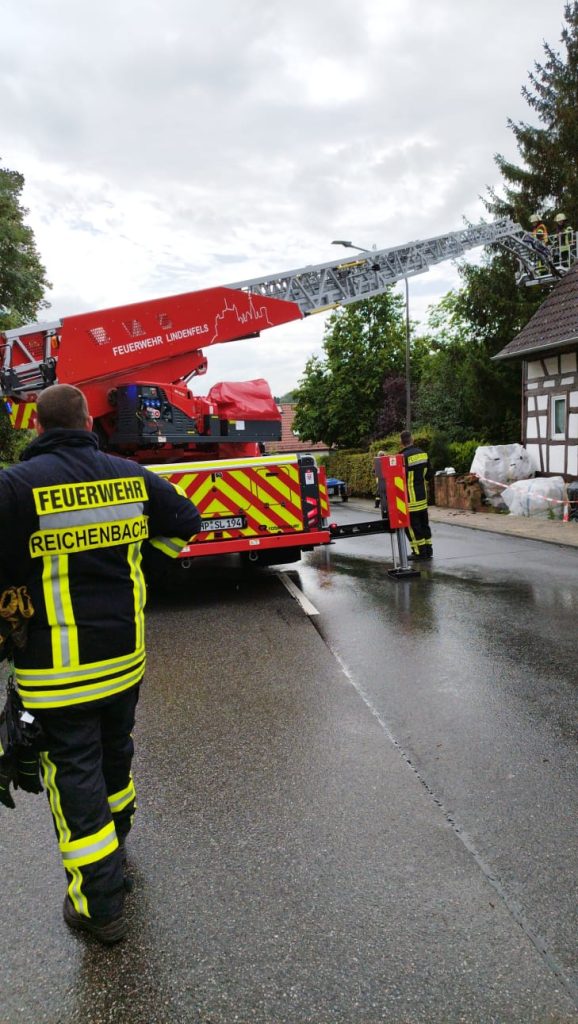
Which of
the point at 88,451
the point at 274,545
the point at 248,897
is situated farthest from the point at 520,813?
the point at 274,545

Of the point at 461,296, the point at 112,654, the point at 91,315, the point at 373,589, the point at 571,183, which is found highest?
the point at 571,183

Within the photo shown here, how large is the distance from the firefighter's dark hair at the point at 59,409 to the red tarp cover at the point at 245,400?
6.21 meters

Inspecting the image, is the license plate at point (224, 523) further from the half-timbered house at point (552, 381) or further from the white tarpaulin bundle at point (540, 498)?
the half-timbered house at point (552, 381)

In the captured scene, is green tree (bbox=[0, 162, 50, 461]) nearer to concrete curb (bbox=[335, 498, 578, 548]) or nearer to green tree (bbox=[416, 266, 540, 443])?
concrete curb (bbox=[335, 498, 578, 548])

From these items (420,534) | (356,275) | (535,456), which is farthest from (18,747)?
(535,456)

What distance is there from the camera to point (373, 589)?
824 cm

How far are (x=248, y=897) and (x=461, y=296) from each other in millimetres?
25522

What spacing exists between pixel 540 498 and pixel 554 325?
495cm

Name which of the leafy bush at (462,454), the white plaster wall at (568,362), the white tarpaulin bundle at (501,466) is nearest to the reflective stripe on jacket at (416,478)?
→ the white tarpaulin bundle at (501,466)

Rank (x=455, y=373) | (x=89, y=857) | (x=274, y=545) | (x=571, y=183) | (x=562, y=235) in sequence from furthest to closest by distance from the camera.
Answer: (x=455, y=373) < (x=571, y=183) < (x=562, y=235) < (x=274, y=545) < (x=89, y=857)

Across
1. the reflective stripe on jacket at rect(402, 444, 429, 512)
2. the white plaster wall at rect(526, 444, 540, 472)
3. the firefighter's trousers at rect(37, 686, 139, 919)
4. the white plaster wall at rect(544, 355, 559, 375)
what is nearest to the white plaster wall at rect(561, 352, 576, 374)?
the white plaster wall at rect(544, 355, 559, 375)

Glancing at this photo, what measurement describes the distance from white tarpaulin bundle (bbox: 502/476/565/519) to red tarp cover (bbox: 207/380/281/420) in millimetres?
8604

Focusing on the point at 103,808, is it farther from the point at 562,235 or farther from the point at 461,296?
the point at 461,296

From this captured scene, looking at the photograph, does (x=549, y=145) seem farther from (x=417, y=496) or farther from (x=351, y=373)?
(x=417, y=496)
